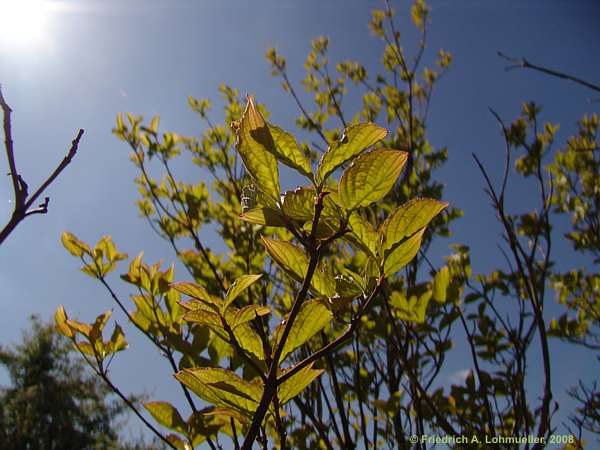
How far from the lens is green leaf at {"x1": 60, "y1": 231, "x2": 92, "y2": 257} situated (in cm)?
142

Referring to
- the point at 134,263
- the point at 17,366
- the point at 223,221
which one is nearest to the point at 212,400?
the point at 134,263

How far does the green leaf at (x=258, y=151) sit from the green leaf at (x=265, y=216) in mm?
22

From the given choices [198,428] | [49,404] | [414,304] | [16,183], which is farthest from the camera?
[49,404]

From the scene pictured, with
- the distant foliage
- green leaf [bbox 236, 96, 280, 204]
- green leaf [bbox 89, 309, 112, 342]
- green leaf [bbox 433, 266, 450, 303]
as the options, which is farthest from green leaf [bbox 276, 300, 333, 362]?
the distant foliage

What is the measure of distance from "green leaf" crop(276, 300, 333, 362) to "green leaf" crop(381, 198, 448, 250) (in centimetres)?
13

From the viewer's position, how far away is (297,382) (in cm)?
64

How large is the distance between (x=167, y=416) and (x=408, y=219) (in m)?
0.80

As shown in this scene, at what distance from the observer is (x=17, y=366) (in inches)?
825

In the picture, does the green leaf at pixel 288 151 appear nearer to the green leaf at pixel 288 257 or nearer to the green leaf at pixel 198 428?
the green leaf at pixel 288 257

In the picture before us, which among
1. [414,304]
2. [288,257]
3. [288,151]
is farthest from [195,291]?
[414,304]

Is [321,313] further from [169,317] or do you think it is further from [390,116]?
[390,116]

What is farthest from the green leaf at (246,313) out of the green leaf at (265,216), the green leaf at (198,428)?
the green leaf at (198,428)

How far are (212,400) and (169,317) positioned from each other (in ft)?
2.07

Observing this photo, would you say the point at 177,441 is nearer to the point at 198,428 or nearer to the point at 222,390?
the point at 198,428
